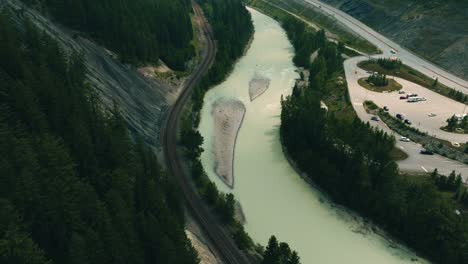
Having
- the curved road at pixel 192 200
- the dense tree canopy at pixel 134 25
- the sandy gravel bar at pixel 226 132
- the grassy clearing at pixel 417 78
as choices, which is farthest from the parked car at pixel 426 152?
the dense tree canopy at pixel 134 25

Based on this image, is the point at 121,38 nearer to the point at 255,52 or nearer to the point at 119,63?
the point at 119,63

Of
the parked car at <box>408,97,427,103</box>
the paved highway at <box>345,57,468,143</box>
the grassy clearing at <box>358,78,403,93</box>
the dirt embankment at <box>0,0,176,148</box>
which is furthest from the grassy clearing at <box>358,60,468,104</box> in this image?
the dirt embankment at <box>0,0,176,148</box>

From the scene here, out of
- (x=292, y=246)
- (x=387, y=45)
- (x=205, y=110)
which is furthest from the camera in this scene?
(x=387, y=45)

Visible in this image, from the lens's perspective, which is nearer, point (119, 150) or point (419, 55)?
point (119, 150)

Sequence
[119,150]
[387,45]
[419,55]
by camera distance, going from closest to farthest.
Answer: [119,150]
[419,55]
[387,45]

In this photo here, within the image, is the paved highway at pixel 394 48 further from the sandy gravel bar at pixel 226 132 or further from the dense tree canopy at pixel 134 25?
the dense tree canopy at pixel 134 25

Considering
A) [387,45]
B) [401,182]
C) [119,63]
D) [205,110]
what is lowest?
[205,110]

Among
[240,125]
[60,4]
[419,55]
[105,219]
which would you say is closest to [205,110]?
[240,125]
